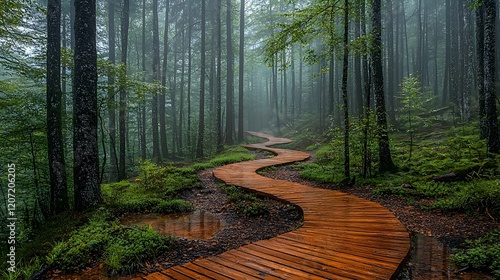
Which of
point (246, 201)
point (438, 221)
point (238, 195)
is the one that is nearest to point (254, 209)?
point (246, 201)

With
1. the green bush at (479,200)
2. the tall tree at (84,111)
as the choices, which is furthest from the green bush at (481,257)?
the tall tree at (84,111)

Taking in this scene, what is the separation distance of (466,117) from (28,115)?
70.0ft

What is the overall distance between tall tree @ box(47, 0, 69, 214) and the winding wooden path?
5.61 metres

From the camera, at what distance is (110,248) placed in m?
3.84

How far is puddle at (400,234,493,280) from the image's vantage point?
312cm

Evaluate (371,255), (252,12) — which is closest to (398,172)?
(371,255)

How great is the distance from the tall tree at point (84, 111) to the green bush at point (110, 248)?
1.61 m

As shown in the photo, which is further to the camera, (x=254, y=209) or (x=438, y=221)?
Answer: (x=254, y=209)

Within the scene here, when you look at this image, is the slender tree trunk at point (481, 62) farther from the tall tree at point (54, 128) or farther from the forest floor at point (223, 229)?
the tall tree at point (54, 128)

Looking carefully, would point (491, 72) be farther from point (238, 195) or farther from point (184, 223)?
point (184, 223)

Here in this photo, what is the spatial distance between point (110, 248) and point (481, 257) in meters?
5.22

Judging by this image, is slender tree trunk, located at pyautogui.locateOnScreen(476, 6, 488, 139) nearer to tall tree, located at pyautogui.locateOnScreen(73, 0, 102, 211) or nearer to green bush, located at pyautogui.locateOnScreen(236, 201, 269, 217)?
green bush, located at pyautogui.locateOnScreen(236, 201, 269, 217)

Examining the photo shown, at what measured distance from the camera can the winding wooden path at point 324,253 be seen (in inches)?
112

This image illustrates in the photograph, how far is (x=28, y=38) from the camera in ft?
25.7
